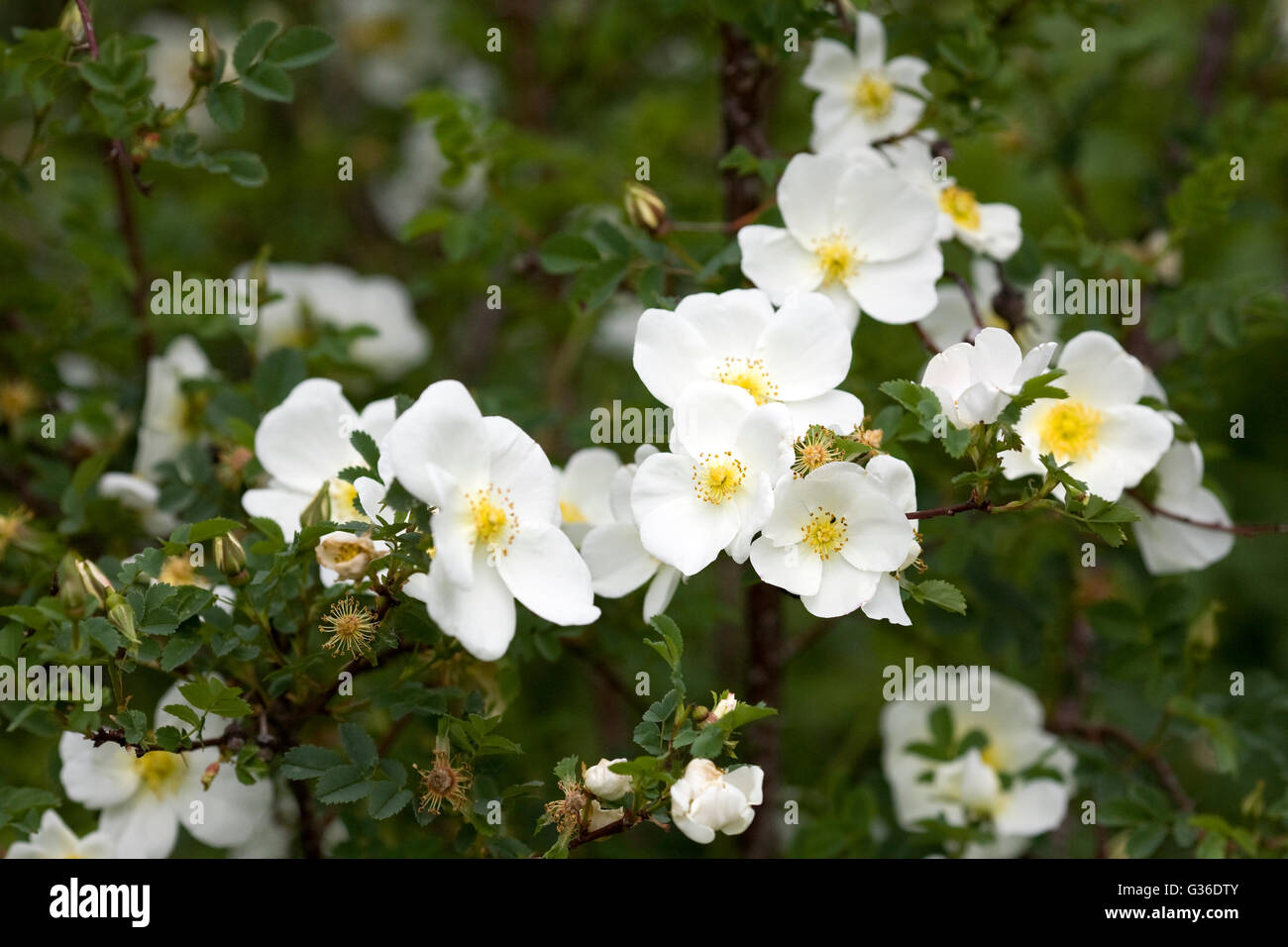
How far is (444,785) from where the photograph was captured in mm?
1520

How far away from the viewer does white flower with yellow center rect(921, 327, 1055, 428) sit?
1.49 m

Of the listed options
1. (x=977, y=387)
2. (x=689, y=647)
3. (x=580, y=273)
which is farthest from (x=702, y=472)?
(x=689, y=647)

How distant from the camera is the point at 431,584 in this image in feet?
4.52

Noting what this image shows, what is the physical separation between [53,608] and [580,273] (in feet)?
2.87

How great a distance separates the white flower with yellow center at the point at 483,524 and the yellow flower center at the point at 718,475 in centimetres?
18

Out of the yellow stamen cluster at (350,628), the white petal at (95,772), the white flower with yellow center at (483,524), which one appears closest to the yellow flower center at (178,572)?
the white petal at (95,772)

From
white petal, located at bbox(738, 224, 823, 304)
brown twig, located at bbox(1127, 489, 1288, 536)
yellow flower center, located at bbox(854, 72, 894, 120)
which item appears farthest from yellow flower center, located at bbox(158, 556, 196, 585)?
brown twig, located at bbox(1127, 489, 1288, 536)

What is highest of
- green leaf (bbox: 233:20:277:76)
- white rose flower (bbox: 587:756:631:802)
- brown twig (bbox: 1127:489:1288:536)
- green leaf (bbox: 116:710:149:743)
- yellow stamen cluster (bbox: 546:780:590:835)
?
green leaf (bbox: 233:20:277:76)

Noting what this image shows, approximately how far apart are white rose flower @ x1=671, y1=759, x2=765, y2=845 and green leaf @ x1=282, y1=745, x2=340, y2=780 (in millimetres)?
465

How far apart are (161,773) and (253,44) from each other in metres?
1.09

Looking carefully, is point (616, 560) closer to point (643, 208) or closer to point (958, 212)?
point (643, 208)

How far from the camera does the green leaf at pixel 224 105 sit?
1841mm

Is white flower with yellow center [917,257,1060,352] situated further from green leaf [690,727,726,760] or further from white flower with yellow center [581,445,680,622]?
green leaf [690,727,726,760]
